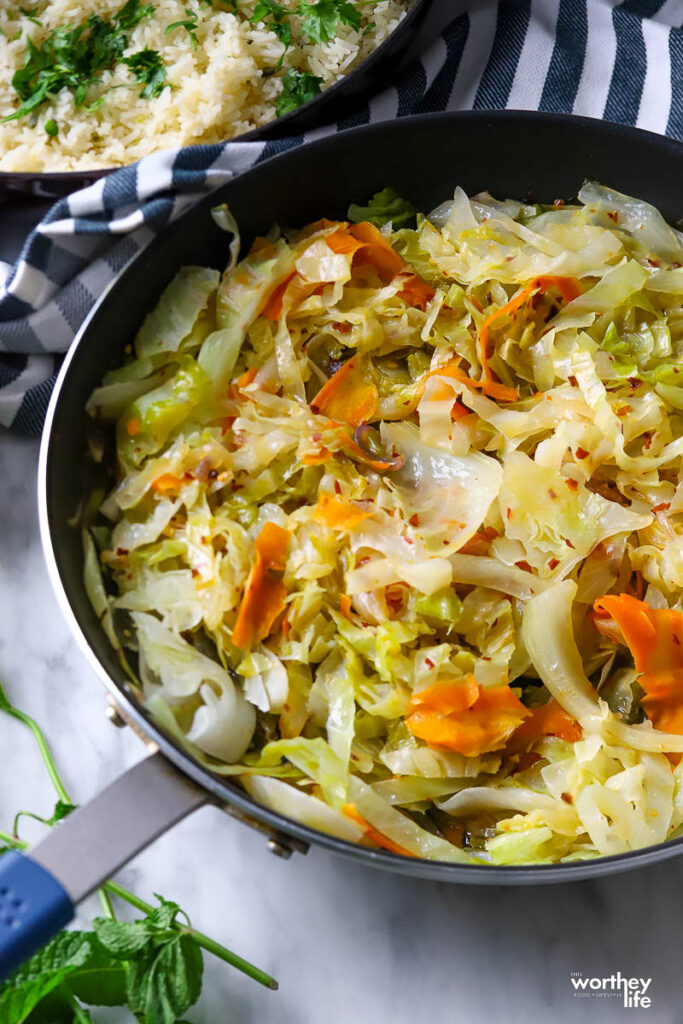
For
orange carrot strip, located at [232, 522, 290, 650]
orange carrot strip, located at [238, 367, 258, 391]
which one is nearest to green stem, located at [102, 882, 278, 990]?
orange carrot strip, located at [232, 522, 290, 650]

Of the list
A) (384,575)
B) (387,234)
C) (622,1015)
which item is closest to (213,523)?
(384,575)

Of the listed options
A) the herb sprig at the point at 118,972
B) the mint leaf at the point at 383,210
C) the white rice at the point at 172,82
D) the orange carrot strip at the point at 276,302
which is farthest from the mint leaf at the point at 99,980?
the white rice at the point at 172,82

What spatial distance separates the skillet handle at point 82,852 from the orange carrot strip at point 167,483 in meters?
0.42

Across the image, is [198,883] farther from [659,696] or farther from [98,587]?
[659,696]

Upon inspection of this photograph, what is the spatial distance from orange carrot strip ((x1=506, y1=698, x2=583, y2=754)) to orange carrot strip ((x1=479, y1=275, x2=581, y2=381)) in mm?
522

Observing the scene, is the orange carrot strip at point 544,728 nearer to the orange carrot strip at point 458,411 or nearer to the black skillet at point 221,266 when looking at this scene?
the black skillet at point 221,266

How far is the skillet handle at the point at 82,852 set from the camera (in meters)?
1.13

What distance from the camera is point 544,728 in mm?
1464

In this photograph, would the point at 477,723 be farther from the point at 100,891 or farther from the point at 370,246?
the point at 370,246

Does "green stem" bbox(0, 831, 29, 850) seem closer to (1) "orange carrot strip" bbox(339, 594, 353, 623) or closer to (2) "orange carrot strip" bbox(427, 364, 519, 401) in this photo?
(1) "orange carrot strip" bbox(339, 594, 353, 623)

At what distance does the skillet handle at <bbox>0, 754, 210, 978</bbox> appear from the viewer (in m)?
1.13

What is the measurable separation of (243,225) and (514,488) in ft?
2.01

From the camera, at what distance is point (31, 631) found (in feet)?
5.77

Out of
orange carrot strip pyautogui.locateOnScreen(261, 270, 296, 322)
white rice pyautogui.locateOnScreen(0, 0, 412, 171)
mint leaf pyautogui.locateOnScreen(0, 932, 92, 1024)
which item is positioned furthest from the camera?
white rice pyautogui.locateOnScreen(0, 0, 412, 171)
